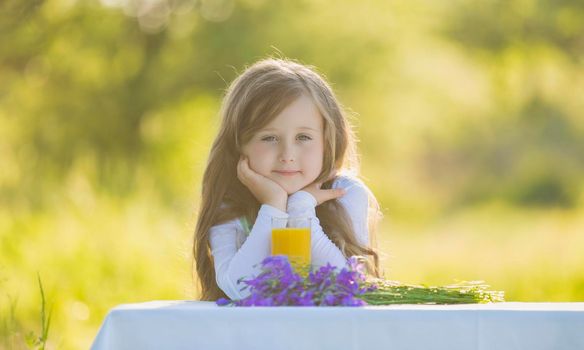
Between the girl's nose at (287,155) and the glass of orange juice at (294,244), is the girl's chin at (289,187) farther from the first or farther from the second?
the glass of orange juice at (294,244)

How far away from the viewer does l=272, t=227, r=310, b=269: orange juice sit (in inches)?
79.2

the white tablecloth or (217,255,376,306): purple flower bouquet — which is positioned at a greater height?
(217,255,376,306): purple flower bouquet

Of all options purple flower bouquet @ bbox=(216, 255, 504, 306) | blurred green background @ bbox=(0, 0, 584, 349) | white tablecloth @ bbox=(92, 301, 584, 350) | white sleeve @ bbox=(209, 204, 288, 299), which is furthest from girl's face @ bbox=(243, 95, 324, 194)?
blurred green background @ bbox=(0, 0, 584, 349)

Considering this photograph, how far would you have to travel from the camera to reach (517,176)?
77.0 feet

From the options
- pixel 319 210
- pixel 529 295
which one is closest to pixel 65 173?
pixel 529 295

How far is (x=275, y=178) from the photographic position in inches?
99.0

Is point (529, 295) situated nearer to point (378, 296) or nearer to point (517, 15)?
point (517, 15)

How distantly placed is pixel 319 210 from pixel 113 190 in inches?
190

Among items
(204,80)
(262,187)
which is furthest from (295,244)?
(204,80)

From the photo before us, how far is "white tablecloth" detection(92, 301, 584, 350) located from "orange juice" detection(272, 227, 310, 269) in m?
0.40

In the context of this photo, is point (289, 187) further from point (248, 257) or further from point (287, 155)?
point (248, 257)

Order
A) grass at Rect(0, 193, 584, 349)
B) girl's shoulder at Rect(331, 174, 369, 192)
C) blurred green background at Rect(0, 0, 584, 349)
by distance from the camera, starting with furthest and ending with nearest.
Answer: blurred green background at Rect(0, 0, 584, 349)
grass at Rect(0, 193, 584, 349)
girl's shoulder at Rect(331, 174, 369, 192)

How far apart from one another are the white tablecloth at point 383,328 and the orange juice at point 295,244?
1.30 ft

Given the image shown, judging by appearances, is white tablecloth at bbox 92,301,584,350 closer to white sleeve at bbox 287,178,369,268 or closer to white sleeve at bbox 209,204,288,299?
white sleeve at bbox 209,204,288,299
